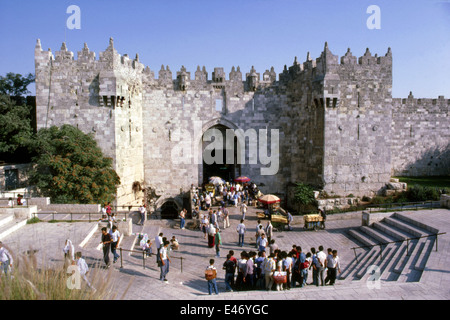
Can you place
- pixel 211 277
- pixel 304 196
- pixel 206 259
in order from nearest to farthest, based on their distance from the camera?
pixel 211 277
pixel 206 259
pixel 304 196

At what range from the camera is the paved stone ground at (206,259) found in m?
8.66

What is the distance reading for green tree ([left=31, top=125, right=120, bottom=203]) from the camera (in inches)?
719

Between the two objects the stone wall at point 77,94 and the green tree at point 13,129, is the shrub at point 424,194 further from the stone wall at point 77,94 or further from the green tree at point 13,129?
the green tree at point 13,129

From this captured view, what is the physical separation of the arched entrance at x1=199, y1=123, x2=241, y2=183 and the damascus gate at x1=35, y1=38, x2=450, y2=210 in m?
0.14

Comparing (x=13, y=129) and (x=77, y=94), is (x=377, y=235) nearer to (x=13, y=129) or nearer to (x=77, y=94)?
(x=77, y=94)

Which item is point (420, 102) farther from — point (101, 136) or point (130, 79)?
point (101, 136)

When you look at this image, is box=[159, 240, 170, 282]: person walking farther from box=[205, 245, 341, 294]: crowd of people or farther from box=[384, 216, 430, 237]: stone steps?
box=[384, 216, 430, 237]: stone steps

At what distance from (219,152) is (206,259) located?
18958mm

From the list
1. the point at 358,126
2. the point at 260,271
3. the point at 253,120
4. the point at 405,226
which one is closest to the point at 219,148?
the point at 253,120

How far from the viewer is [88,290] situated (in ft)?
15.4

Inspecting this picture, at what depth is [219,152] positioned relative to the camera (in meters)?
31.7

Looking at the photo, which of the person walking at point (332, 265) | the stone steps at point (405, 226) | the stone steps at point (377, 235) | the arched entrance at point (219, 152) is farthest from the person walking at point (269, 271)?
the arched entrance at point (219, 152)

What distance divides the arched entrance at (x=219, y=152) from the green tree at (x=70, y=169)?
8.72 m

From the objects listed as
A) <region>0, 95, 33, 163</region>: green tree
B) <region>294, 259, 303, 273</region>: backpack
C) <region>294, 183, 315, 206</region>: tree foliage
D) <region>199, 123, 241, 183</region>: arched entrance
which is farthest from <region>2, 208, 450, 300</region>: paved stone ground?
<region>0, 95, 33, 163</region>: green tree
